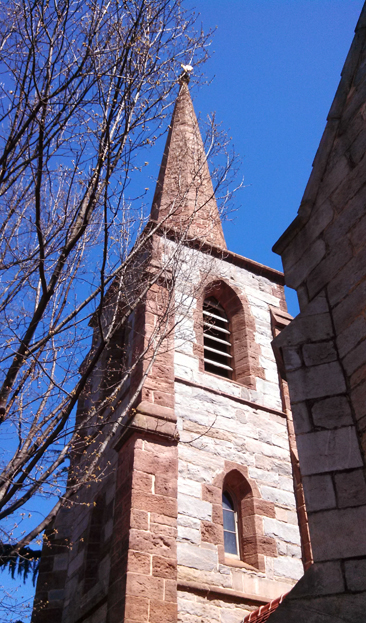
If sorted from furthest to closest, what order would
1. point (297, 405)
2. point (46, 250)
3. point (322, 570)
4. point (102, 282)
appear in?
point (46, 250) → point (102, 282) → point (297, 405) → point (322, 570)

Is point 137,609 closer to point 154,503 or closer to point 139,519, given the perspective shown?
point 139,519

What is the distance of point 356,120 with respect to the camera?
4.68m

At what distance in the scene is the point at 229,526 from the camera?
27.1 feet

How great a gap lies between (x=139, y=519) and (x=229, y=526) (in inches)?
65.1

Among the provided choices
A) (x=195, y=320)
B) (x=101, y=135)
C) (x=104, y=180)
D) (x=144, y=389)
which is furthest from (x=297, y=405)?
(x=195, y=320)

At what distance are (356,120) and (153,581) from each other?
507 cm

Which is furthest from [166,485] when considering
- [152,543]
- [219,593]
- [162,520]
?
[219,593]

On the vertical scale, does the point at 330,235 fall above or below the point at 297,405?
above

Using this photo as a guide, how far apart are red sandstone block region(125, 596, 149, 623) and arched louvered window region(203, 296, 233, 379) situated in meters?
4.32

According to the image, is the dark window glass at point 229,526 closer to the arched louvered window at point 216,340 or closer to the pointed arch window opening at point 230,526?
the pointed arch window opening at point 230,526

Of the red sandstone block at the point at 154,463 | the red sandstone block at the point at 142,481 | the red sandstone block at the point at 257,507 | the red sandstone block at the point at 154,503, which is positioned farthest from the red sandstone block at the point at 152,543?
the red sandstone block at the point at 257,507

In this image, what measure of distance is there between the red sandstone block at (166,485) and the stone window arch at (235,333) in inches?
90.8

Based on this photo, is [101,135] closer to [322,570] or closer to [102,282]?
[102,282]

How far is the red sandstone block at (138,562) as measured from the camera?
22.0ft
